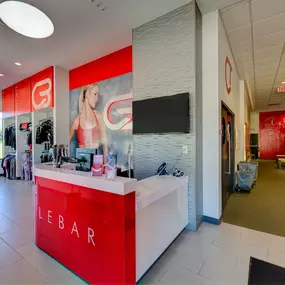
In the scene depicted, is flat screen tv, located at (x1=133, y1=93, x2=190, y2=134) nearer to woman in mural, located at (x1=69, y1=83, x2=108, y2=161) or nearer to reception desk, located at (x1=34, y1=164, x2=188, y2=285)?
reception desk, located at (x1=34, y1=164, x2=188, y2=285)

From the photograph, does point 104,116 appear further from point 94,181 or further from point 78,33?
point 94,181

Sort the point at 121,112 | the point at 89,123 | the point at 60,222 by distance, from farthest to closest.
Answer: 1. the point at 89,123
2. the point at 121,112
3. the point at 60,222

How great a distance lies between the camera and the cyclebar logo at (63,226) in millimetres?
1758

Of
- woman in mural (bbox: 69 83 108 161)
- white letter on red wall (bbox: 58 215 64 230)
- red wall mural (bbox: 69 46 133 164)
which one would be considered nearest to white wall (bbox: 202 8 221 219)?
red wall mural (bbox: 69 46 133 164)

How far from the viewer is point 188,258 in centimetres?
218

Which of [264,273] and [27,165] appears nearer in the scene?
[264,273]

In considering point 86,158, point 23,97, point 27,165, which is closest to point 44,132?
point 27,165

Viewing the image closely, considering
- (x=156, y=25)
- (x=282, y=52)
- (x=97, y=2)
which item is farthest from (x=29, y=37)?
(x=282, y=52)

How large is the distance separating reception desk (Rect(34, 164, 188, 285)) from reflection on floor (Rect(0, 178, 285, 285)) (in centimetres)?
13

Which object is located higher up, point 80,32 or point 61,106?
point 80,32

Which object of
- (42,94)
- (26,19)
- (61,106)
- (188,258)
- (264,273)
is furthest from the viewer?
(42,94)

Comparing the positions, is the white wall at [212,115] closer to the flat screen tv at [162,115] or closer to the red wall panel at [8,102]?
the flat screen tv at [162,115]

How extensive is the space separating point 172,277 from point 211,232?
3.92 feet

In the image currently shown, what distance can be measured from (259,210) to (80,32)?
520cm
